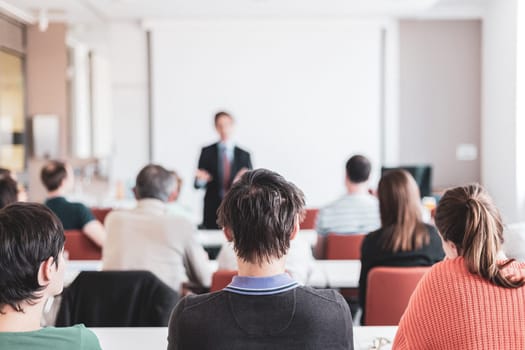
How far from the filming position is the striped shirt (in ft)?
13.8

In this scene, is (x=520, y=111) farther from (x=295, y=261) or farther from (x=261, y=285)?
(x=261, y=285)

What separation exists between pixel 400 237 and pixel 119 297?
4.28 feet

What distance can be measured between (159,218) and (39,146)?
579cm

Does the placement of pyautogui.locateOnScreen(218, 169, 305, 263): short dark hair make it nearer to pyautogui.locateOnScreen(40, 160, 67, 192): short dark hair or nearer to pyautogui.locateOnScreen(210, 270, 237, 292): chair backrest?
pyautogui.locateOnScreen(210, 270, 237, 292): chair backrest

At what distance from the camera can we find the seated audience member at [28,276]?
1.54 m

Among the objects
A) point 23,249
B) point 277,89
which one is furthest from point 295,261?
point 277,89

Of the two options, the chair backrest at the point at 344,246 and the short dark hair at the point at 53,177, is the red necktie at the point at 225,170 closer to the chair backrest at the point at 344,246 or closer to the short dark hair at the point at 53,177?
the short dark hair at the point at 53,177

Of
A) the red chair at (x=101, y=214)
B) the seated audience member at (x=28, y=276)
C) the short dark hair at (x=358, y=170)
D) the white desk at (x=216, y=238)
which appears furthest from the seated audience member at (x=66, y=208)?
the seated audience member at (x=28, y=276)

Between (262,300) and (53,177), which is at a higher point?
(53,177)

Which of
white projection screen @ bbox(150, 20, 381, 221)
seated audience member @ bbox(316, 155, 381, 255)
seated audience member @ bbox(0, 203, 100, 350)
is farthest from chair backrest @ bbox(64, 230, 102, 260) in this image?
white projection screen @ bbox(150, 20, 381, 221)

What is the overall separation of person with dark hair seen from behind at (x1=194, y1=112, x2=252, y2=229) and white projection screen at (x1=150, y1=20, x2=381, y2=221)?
1.60 metres

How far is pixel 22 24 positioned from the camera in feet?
27.2

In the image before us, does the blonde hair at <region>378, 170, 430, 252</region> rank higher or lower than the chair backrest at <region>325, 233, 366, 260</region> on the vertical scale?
higher

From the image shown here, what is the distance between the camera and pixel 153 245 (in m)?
3.30
